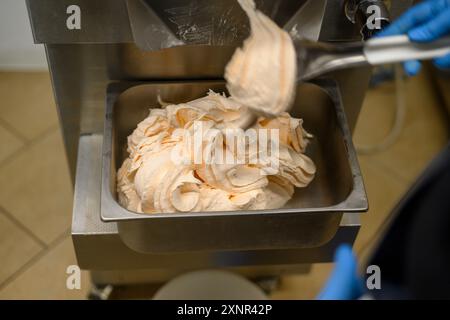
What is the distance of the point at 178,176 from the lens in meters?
0.90

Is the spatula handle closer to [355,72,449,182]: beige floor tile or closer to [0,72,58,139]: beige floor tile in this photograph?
[355,72,449,182]: beige floor tile

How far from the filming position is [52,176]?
5.47ft

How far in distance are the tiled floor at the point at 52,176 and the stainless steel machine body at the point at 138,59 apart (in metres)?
0.47

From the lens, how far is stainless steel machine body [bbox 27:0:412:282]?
918 millimetres

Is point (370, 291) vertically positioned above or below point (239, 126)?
below

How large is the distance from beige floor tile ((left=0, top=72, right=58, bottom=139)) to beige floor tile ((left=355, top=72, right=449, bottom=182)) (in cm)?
97

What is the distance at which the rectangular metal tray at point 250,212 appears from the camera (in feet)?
2.85

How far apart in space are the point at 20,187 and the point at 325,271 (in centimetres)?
88

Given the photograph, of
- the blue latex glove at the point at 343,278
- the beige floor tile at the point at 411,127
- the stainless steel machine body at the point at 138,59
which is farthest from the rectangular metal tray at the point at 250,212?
the beige floor tile at the point at 411,127

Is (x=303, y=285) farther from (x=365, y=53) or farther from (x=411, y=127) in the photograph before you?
(x=365, y=53)

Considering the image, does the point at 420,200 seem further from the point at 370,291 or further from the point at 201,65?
the point at 201,65

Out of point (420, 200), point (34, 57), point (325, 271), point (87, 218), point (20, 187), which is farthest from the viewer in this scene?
point (34, 57)

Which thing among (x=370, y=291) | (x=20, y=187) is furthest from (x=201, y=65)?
(x=20, y=187)

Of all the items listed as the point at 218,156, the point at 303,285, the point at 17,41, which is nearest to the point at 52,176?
the point at 17,41
